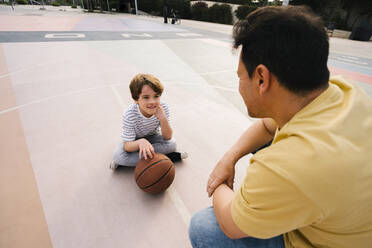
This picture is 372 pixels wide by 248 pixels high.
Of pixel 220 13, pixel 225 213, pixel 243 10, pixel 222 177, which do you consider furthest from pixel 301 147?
pixel 220 13

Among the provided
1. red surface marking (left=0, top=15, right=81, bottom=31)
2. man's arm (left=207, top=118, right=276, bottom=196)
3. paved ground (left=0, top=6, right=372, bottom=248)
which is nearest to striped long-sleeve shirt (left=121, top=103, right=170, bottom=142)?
paved ground (left=0, top=6, right=372, bottom=248)

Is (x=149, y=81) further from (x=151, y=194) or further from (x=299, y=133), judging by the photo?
(x=299, y=133)

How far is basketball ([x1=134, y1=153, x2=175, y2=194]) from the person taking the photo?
7.12 ft

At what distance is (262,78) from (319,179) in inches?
21.1

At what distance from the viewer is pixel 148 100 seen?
231 centimetres

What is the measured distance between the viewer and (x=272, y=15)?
100 centimetres

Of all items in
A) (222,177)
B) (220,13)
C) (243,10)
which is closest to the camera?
(222,177)

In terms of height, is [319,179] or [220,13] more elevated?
[220,13]

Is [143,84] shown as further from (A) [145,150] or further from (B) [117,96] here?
(B) [117,96]

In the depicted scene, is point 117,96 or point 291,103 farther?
point 117,96

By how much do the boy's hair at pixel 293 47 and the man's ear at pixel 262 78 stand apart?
0.07 ft

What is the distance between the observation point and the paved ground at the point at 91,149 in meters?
1.94

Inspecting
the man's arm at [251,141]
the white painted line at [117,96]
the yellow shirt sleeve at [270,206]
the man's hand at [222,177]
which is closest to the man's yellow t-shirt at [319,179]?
the yellow shirt sleeve at [270,206]

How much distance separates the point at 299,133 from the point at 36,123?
13.1ft
